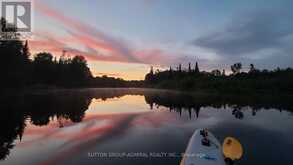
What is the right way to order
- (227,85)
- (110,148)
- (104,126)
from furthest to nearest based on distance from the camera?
1. (227,85)
2. (104,126)
3. (110,148)

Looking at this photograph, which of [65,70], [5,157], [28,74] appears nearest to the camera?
[5,157]

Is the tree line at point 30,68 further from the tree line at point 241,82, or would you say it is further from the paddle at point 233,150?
the paddle at point 233,150

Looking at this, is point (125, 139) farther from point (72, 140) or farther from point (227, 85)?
point (227, 85)

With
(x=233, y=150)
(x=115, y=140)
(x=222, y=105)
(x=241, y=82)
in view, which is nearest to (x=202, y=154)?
(x=233, y=150)

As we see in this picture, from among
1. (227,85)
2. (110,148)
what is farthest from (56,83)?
(110,148)

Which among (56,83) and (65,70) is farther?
(65,70)

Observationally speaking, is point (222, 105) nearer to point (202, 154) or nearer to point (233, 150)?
point (233, 150)

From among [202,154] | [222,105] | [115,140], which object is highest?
[202,154]

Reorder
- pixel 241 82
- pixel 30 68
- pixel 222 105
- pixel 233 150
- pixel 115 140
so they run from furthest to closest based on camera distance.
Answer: pixel 241 82
pixel 30 68
pixel 222 105
pixel 115 140
pixel 233 150

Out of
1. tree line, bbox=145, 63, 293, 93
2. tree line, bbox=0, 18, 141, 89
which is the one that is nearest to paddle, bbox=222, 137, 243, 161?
tree line, bbox=0, 18, 141, 89

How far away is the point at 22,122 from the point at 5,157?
8819mm

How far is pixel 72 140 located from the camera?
1397cm

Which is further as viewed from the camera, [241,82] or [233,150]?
[241,82]

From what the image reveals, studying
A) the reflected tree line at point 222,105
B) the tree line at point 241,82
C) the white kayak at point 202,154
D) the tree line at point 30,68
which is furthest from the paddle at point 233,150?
the tree line at point 241,82
